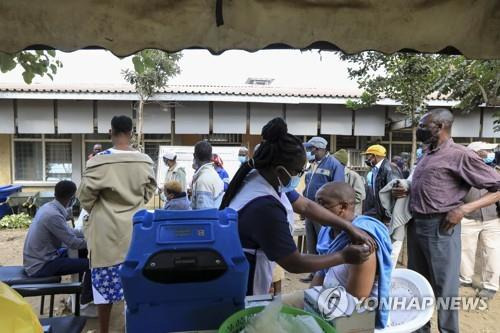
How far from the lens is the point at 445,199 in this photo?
103 inches

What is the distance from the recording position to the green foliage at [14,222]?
8617 millimetres

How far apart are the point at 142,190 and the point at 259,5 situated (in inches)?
69.8

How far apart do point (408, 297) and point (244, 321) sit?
52.7 inches

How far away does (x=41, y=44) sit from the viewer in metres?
1.67

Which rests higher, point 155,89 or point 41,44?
point 155,89

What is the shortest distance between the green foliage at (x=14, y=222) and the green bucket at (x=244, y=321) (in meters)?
9.10

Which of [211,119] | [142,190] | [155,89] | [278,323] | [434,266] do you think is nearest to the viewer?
[278,323]

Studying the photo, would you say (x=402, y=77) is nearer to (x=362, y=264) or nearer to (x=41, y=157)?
(x=362, y=264)

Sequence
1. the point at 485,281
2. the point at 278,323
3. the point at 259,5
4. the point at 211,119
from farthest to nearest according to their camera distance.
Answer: the point at 211,119 → the point at 485,281 → the point at 259,5 → the point at 278,323

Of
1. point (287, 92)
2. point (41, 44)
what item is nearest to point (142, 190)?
point (41, 44)

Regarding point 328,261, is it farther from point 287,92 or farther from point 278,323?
point 287,92

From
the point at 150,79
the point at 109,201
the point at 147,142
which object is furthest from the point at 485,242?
the point at 147,142

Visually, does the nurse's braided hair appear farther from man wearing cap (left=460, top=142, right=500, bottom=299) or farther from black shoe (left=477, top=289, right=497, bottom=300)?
black shoe (left=477, top=289, right=497, bottom=300)

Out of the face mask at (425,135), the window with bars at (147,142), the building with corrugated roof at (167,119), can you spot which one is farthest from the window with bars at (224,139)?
the face mask at (425,135)
